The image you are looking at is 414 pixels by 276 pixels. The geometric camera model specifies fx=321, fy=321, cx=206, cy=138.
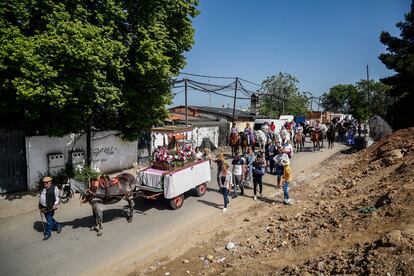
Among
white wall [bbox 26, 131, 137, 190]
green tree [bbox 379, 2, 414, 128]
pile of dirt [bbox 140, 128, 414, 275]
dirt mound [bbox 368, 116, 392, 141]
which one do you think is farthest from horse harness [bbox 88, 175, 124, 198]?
green tree [bbox 379, 2, 414, 128]

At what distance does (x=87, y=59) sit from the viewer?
37.0 ft

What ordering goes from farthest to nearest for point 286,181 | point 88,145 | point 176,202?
point 88,145 < point 286,181 < point 176,202

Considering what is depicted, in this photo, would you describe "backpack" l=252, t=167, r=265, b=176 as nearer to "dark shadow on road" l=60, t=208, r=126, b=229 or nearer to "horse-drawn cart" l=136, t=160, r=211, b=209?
"horse-drawn cart" l=136, t=160, r=211, b=209

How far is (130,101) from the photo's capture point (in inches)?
603

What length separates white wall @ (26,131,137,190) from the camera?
44.4 ft

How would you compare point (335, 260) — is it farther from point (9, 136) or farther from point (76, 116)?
point (9, 136)

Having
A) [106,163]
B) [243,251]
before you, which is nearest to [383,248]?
[243,251]

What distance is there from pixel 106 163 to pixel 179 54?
6892mm

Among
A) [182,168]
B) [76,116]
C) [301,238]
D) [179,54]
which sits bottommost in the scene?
[301,238]

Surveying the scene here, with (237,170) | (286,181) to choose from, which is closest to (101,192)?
(237,170)

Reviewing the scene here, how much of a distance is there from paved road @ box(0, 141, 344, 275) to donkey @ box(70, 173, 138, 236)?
51 cm

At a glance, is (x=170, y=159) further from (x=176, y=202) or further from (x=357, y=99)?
(x=357, y=99)

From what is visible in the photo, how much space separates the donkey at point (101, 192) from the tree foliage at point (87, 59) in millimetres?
3505

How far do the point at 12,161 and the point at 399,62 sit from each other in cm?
3195
